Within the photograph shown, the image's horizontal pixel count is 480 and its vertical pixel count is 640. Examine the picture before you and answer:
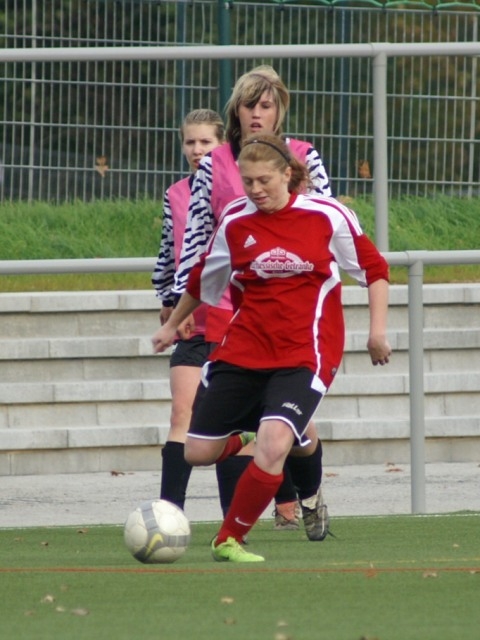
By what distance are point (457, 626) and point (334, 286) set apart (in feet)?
5.87

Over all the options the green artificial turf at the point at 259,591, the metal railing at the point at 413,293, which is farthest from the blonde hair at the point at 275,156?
the metal railing at the point at 413,293

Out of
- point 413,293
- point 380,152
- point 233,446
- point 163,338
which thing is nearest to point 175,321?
point 163,338

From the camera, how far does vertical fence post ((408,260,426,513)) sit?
7902 millimetres

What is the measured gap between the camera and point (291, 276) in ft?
19.6

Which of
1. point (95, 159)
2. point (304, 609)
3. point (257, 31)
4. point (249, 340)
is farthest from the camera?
point (257, 31)

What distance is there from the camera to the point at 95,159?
352 inches

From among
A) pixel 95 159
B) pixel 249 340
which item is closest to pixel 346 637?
pixel 249 340

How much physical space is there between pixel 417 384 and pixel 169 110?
2076mm

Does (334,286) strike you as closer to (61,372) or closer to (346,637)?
(346,637)

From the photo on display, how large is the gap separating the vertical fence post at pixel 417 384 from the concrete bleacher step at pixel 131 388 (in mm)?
2386

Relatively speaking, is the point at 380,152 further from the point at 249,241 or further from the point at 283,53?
the point at 249,241

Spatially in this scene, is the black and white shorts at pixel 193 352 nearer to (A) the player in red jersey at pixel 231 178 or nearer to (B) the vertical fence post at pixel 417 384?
(A) the player in red jersey at pixel 231 178

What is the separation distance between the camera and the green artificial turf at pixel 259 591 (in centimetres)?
456

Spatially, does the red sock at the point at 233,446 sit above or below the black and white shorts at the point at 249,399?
below
